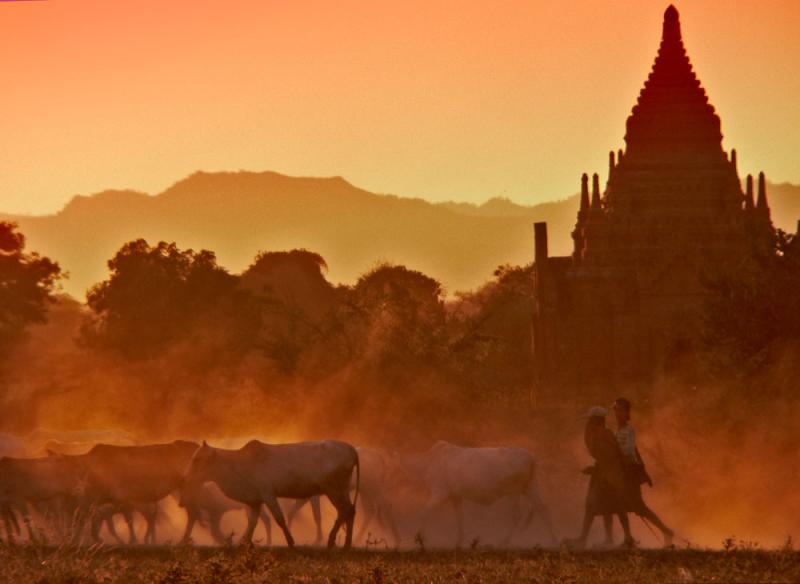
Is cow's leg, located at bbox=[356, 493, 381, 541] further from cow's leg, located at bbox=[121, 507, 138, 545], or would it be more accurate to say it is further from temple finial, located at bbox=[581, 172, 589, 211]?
temple finial, located at bbox=[581, 172, 589, 211]

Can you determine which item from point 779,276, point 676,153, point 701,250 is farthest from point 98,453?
point 676,153

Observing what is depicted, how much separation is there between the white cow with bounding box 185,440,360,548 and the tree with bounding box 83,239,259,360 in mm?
45828

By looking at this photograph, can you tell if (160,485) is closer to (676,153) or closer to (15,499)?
(15,499)

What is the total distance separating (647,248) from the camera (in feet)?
237

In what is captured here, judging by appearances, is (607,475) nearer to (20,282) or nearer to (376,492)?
(376,492)

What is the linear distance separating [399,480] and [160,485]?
170 inches

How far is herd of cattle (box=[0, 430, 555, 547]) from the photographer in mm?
29844

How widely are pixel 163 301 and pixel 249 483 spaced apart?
5444 centimetres

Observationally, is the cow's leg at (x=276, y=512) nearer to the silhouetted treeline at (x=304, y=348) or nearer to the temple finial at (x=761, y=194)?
the silhouetted treeline at (x=304, y=348)

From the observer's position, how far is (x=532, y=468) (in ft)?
110

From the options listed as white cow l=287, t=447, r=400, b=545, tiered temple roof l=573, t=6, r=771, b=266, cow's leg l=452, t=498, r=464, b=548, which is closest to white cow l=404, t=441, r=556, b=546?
cow's leg l=452, t=498, r=464, b=548

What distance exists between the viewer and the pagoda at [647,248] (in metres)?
69.1

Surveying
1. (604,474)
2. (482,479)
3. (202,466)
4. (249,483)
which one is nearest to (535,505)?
(482,479)

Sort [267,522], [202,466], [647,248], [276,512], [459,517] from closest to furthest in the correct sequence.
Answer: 1. [276,512]
2. [202,466]
3. [459,517]
4. [267,522]
5. [647,248]
